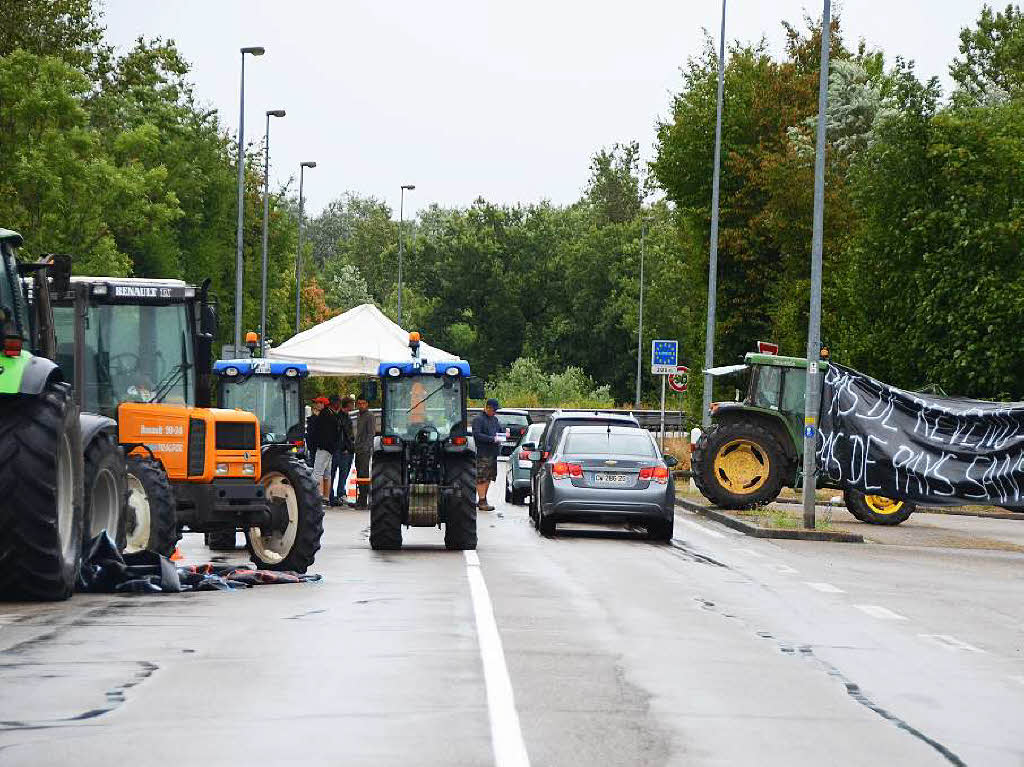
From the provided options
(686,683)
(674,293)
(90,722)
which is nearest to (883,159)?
(686,683)

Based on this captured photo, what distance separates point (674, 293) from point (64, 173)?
45.0m

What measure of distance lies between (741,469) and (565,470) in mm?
7743

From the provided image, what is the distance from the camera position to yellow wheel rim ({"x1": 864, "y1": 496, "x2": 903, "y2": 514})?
3234 cm

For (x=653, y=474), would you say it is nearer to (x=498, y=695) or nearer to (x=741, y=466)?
(x=741, y=466)

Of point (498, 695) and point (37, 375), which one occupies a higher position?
point (37, 375)

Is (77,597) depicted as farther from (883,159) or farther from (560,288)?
(560,288)

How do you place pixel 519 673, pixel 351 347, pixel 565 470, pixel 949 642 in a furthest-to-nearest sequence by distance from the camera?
pixel 351 347, pixel 565 470, pixel 949 642, pixel 519 673

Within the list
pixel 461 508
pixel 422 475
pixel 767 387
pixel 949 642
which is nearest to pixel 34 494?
pixel 949 642

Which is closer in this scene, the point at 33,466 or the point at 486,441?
the point at 33,466

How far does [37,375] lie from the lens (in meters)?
13.4

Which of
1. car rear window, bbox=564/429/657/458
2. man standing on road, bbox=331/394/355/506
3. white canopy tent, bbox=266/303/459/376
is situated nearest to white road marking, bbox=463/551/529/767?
car rear window, bbox=564/429/657/458

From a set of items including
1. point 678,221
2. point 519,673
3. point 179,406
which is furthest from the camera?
point 678,221

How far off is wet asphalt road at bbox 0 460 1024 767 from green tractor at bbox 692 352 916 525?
42.8 feet

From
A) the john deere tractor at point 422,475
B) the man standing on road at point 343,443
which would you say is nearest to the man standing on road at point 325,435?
the man standing on road at point 343,443
